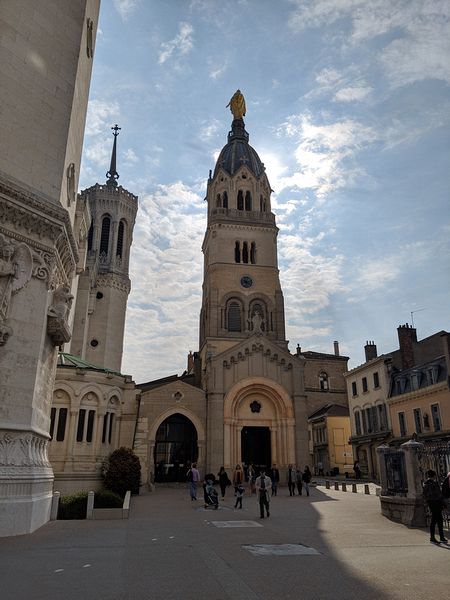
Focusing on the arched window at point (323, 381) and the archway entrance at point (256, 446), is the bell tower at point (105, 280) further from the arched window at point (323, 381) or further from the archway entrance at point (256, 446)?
the arched window at point (323, 381)

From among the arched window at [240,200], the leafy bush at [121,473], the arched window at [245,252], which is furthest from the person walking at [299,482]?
the arched window at [240,200]

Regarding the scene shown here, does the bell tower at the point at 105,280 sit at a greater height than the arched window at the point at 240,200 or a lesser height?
lesser

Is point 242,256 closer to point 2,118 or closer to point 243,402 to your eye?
point 243,402

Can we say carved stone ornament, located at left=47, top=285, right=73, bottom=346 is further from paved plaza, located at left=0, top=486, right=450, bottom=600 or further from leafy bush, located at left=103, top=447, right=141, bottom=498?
leafy bush, located at left=103, top=447, right=141, bottom=498

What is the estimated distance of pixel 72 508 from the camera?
1656 centimetres

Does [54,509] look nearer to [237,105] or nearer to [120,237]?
[120,237]

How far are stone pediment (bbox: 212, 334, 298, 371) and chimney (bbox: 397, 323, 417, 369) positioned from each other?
1024 cm

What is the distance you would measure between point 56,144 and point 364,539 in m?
16.1

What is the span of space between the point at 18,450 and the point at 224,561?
7392mm

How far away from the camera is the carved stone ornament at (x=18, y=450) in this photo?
13.1 meters

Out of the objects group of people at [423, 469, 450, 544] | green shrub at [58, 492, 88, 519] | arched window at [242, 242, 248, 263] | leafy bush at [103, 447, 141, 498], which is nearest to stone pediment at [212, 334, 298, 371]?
leafy bush at [103, 447, 141, 498]

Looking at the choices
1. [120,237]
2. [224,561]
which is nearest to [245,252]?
[120,237]

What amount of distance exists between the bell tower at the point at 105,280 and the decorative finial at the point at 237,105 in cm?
2409

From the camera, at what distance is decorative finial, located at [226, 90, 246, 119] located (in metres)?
68.4
